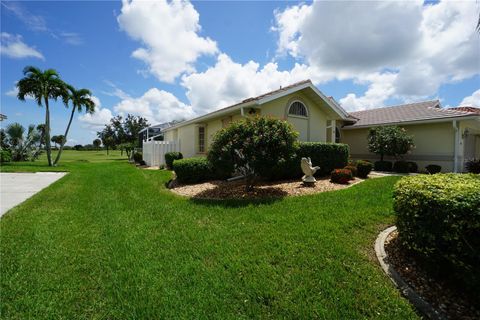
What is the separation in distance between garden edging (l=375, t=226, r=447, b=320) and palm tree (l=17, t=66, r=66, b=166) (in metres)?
23.1

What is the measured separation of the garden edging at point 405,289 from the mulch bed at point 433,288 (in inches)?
2.5

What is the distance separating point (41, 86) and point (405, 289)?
2368 cm

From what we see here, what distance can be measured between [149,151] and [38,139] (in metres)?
14.6

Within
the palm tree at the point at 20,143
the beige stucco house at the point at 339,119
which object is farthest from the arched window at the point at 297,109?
the palm tree at the point at 20,143

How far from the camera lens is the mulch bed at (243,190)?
7.90m

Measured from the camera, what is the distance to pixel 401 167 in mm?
14625

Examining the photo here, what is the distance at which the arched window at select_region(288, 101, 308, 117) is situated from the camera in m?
13.0

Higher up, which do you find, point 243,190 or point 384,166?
point 384,166

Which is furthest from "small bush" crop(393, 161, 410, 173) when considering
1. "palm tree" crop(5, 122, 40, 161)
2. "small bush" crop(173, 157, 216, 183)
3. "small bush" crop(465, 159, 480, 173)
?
"palm tree" crop(5, 122, 40, 161)

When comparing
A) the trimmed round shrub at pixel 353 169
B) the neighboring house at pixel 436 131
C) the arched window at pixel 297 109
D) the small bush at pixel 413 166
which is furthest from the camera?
the small bush at pixel 413 166

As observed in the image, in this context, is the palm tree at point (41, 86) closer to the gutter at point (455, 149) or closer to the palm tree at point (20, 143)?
the palm tree at point (20, 143)

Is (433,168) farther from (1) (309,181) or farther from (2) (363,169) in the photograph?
(1) (309,181)

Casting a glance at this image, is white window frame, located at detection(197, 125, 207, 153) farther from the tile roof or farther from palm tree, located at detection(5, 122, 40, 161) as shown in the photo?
palm tree, located at detection(5, 122, 40, 161)

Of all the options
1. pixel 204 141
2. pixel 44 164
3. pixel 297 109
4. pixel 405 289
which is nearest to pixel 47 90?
pixel 44 164
